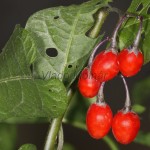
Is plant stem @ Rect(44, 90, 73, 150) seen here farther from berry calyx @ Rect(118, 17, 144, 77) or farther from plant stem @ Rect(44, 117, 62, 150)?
berry calyx @ Rect(118, 17, 144, 77)

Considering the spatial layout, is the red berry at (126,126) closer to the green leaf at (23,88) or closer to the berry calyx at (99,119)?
the berry calyx at (99,119)

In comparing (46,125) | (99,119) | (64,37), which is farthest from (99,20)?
(46,125)

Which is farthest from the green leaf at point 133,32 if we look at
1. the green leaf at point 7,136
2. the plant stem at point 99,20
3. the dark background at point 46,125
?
the dark background at point 46,125

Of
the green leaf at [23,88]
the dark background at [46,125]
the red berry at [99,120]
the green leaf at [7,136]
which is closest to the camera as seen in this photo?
the green leaf at [23,88]

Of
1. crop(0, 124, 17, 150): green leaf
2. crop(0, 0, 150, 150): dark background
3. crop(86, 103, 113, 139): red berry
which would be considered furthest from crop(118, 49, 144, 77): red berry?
crop(0, 0, 150, 150): dark background

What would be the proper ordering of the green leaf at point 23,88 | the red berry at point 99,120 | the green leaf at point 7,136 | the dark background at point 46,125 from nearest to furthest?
the green leaf at point 23,88 → the red berry at point 99,120 → the green leaf at point 7,136 → the dark background at point 46,125

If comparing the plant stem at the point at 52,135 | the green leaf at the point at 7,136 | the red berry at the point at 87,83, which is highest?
the red berry at the point at 87,83
